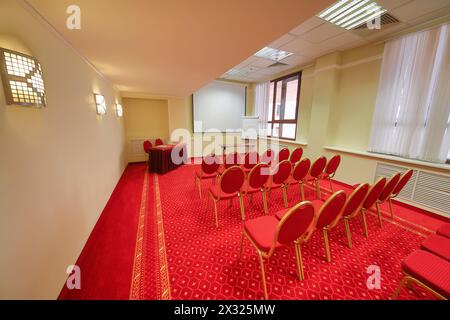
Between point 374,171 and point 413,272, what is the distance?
9.89 feet

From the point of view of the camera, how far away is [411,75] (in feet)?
9.93

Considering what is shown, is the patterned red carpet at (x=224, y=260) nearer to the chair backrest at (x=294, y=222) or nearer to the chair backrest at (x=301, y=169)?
the chair backrest at (x=294, y=222)

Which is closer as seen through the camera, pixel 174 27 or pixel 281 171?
pixel 174 27

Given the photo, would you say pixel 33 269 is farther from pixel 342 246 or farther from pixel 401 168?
pixel 401 168

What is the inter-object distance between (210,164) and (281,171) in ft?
4.35

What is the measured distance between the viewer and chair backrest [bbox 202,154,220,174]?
3203 mm

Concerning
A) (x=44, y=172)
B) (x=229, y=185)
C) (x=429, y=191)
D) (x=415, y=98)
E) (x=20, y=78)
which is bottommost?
(x=429, y=191)

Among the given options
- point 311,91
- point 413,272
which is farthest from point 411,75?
point 413,272

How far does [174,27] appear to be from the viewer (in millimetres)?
1588

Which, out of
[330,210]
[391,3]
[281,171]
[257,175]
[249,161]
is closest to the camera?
[330,210]

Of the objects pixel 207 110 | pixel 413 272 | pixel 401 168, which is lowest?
pixel 413 272

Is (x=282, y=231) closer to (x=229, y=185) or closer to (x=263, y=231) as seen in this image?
(x=263, y=231)

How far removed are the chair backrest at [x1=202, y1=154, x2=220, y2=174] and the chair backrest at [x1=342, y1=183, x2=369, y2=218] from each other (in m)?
2.18

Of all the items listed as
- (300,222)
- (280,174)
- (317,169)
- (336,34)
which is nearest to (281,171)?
(280,174)
